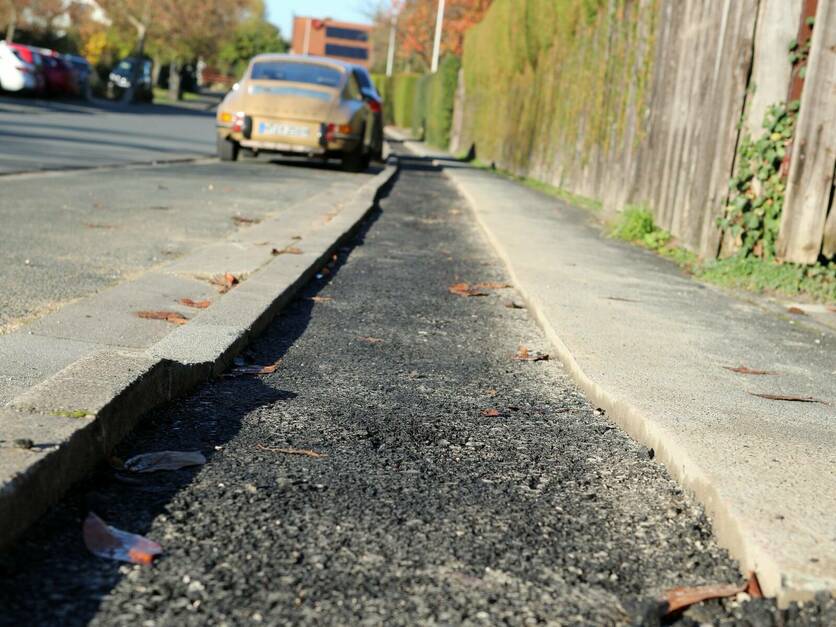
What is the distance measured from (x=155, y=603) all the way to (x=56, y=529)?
0.39 metres

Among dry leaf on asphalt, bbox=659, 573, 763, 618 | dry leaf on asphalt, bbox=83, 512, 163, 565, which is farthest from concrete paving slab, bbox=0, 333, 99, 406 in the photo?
dry leaf on asphalt, bbox=659, 573, 763, 618

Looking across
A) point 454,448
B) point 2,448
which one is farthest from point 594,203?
point 2,448

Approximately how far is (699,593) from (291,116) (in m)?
13.6

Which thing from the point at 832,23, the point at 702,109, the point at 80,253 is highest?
the point at 832,23

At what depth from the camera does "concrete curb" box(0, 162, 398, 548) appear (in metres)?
2.17

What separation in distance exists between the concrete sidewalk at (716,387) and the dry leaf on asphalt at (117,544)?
116cm

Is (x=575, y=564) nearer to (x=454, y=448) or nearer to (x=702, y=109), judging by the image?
(x=454, y=448)

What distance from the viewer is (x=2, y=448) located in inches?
88.0

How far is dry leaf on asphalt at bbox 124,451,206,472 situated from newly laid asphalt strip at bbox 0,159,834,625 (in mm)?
37

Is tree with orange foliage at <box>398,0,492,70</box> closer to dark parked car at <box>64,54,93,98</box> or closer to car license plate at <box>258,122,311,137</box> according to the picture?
dark parked car at <box>64,54,93,98</box>

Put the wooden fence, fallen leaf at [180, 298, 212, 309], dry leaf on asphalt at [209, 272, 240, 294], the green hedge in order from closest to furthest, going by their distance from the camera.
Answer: fallen leaf at [180, 298, 212, 309]
dry leaf on asphalt at [209, 272, 240, 294]
the wooden fence
the green hedge

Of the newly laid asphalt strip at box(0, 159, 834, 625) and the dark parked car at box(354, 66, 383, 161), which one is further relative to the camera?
the dark parked car at box(354, 66, 383, 161)

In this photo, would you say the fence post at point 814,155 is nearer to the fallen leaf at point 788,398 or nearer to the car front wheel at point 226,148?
the fallen leaf at point 788,398

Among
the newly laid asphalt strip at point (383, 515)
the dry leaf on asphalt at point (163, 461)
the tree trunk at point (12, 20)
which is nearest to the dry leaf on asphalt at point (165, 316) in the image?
the newly laid asphalt strip at point (383, 515)
